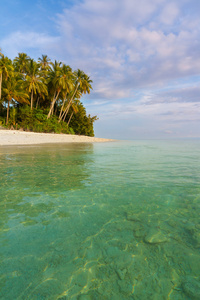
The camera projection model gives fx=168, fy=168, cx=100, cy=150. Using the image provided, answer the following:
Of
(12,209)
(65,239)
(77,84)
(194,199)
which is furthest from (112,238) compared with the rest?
(77,84)

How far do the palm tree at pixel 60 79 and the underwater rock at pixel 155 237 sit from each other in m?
34.9

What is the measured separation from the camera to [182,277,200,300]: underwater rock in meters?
1.82

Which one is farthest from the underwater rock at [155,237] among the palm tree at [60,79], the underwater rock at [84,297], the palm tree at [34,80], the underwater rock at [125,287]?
the palm tree at [60,79]

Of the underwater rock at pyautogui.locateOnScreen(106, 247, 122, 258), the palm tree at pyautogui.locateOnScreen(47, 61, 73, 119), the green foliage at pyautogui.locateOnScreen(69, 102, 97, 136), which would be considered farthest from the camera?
the green foliage at pyautogui.locateOnScreen(69, 102, 97, 136)

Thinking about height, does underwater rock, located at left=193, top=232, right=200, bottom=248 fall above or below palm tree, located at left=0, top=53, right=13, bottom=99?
below

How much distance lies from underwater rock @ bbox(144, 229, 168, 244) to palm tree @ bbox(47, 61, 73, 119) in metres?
34.9

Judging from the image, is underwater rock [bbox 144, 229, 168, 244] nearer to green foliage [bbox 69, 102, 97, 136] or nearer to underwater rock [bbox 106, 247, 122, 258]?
underwater rock [bbox 106, 247, 122, 258]

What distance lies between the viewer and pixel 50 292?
1.84m

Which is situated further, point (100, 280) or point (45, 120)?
point (45, 120)

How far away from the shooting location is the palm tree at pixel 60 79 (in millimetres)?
34062

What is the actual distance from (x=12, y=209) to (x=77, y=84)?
41139 mm

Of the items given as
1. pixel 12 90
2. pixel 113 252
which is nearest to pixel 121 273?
pixel 113 252

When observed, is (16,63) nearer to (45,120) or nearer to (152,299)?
(45,120)

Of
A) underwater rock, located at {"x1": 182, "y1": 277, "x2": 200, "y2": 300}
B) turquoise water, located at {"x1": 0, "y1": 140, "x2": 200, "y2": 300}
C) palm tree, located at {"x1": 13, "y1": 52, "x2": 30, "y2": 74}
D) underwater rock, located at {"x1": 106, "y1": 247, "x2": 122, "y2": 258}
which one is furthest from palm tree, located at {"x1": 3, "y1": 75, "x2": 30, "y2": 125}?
underwater rock, located at {"x1": 182, "y1": 277, "x2": 200, "y2": 300}
